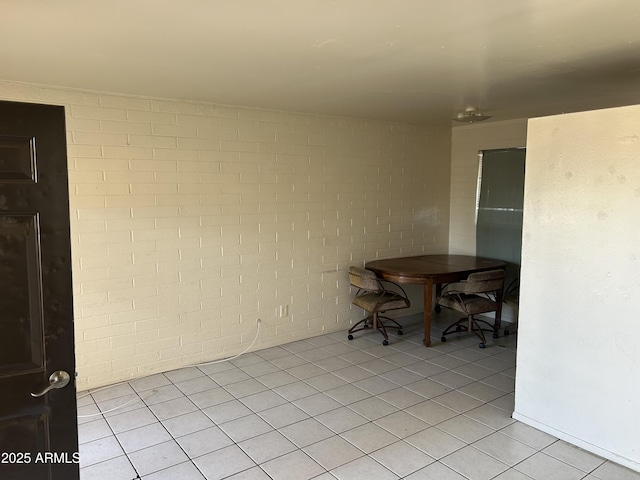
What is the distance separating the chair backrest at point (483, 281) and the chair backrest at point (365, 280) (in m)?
0.91

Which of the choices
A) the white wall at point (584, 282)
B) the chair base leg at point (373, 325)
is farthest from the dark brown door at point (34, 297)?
the chair base leg at point (373, 325)

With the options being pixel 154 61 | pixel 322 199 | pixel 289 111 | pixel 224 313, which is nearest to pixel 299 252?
pixel 322 199

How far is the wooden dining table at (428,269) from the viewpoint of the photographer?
4.73 m

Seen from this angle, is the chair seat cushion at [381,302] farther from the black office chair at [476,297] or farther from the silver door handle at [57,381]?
the silver door handle at [57,381]

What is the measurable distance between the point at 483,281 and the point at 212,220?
2.73 meters

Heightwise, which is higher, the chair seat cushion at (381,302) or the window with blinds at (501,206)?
the window with blinds at (501,206)

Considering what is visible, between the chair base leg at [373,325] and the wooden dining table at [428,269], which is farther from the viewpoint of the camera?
the chair base leg at [373,325]

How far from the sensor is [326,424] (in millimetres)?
3215

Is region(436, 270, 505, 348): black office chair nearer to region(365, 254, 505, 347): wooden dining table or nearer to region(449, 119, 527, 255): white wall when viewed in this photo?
region(365, 254, 505, 347): wooden dining table

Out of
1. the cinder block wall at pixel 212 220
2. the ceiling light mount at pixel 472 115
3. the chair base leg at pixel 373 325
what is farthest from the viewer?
the chair base leg at pixel 373 325

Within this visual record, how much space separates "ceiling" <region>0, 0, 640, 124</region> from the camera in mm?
1945

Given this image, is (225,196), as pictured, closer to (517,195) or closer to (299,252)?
(299,252)

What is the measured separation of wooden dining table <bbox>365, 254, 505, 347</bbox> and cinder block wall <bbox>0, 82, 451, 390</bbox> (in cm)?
32

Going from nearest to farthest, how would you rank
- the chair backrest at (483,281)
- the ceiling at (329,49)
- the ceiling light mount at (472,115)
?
the ceiling at (329,49)
the ceiling light mount at (472,115)
the chair backrest at (483,281)
